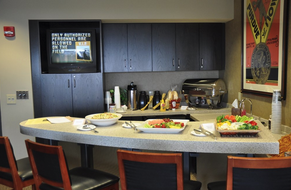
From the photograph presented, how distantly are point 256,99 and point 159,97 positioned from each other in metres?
1.42

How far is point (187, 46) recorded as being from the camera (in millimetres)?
4406

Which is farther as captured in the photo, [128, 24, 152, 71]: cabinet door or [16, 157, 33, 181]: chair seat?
[128, 24, 152, 71]: cabinet door

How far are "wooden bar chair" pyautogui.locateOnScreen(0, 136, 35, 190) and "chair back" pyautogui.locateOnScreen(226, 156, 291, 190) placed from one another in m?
1.53

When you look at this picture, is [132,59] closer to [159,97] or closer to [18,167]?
[159,97]

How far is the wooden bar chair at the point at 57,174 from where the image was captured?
188 centimetres

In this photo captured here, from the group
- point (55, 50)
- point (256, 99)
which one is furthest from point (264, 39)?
point (55, 50)

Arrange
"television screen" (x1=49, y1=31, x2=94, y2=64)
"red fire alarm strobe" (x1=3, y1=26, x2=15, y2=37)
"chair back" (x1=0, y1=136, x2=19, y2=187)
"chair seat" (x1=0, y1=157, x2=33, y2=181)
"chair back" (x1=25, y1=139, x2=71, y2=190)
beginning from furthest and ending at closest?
"television screen" (x1=49, y1=31, x2=94, y2=64), "red fire alarm strobe" (x1=3, y1=26, x2=15, y2=37), "chair seat" (x1=0, y1=157, x2=33, y2=181), "chair back" (x1=0, y1=136, x2=19, y2=187), "chair back" (x1=25, y1=139, x2=71, y2=190)

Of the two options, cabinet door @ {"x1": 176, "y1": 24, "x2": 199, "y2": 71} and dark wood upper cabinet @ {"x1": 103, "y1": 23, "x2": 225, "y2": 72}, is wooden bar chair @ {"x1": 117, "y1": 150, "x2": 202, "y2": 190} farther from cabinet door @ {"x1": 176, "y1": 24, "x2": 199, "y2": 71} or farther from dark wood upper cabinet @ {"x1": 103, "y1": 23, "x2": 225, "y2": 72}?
cabinet door @ {"x1": 176, "y1": 24, "x2": 199, "y2": 71}

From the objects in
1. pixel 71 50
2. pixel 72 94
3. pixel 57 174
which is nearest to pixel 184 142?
pixel 57 174

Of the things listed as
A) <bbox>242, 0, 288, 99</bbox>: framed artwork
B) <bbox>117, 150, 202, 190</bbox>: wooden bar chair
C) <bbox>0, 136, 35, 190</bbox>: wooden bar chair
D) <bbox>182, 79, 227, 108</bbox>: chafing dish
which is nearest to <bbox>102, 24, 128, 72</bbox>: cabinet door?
<bbox>182, 79, 227, 108</bbox>: chafing dish

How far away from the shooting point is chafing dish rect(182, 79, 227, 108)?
418 centimetres

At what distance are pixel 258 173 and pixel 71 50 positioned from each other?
3243mm

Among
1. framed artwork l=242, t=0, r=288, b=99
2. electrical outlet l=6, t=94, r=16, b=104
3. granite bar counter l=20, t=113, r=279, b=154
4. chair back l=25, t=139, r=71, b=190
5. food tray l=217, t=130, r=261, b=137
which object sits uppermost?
framed artwork l=242, t=0, r=288, b=99

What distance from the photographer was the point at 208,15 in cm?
412
